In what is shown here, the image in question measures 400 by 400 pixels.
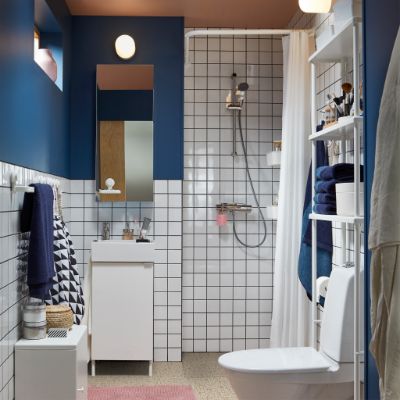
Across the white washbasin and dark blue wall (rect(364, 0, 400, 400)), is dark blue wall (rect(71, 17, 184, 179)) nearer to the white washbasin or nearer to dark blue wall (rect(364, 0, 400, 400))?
the white washbasin

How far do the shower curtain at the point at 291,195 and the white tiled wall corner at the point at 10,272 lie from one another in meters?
1.63

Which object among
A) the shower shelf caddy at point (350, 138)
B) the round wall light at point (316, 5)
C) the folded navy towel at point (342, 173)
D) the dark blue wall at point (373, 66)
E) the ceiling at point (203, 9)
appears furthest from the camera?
the ceiling at point (203, 9)

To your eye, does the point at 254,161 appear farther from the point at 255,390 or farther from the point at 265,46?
the point at 255,390

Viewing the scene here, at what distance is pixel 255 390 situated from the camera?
2650mm

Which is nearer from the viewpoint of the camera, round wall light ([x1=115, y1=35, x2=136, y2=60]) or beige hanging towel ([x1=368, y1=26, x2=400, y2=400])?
beige hanging towel ([x1=368, y1=26, x2=400, y2=400])

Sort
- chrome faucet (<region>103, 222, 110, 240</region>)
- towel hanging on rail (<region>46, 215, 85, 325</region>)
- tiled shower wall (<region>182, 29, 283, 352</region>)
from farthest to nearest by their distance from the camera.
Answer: tiled shower wall (<region>182, 29, 283, 352</region>) → chrome faucet (<region>103, 222, 110, 240</region>) → towel hanging on rail (<region>46, 215, 85, 325</region>)

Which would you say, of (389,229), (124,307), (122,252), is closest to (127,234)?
(122,252)

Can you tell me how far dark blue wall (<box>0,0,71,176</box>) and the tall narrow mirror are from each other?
489 millimetres

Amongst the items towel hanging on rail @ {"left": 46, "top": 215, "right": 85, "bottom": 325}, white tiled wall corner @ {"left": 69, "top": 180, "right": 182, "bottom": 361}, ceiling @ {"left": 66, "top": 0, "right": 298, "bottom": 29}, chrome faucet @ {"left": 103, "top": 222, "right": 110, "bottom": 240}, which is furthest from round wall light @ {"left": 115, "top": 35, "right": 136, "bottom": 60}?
towel hanging on rail @ {"left": 46, "top": 215, "right": 85, "bottom": 325}

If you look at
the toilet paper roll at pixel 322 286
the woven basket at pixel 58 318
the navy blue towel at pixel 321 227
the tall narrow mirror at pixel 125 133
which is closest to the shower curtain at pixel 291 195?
the navy blue towel at pixel 321 227

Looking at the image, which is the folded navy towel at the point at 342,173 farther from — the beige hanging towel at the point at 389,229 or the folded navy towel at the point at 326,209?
the beige hanging towel at the point at 389,229

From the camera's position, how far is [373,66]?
214 cm

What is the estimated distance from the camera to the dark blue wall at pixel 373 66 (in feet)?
6.69

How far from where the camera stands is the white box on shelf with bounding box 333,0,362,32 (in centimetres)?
256
